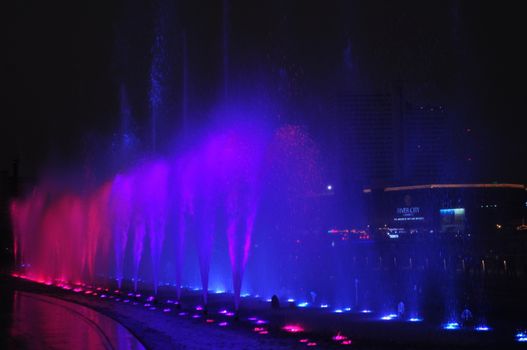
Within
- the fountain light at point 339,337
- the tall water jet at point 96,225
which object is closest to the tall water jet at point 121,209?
the tall water jet at point 96,225

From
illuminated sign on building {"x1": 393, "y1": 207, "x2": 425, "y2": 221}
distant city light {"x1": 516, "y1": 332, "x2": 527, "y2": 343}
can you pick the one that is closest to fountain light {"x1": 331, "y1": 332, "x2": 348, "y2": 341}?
distant city light {"x1": 516, "y1": 332, "x2": 527, "y2": 343}

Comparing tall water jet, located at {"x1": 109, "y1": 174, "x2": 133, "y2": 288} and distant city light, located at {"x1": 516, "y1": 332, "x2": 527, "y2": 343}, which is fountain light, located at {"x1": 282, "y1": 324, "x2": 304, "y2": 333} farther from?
tall water jet, located at {"x1": 109, "y1": 174, "x2": 133, "y2": 288}

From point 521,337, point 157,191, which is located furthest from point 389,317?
point 157,191

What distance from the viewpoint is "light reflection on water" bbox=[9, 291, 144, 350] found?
12.9 metres

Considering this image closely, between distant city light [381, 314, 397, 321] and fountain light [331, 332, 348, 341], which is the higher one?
distant city light [381, 314, 397, 321]

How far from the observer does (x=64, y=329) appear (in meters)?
15.0

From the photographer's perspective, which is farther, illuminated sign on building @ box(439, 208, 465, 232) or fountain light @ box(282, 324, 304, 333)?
illuminated sign on building @ box(439, 208, 465, 232)

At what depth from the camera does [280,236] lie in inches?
2338

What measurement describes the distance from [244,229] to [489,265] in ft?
44.4

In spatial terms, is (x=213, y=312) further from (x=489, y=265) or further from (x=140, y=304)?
(x=489, y=265)

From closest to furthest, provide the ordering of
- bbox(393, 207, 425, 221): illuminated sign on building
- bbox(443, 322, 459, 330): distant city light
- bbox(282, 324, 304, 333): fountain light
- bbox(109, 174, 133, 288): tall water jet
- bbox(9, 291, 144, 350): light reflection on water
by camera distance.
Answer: bbox(9, 291, 144, 350): light reflection on water < bbox(443, 322, 459, 330): distant city light < bbox(282, 324, 304, 333): fountain light < bbox(109, 174, 133, 288): tall water jet < bbox(393, 207, 425, 221): illuminated sign on building

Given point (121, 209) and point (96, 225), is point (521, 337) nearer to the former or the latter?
point (121, 209)

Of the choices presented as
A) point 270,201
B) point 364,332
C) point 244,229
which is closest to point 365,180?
point 270,201

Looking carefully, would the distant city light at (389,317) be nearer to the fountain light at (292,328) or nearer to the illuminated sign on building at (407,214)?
the fountain light at (292,328)
